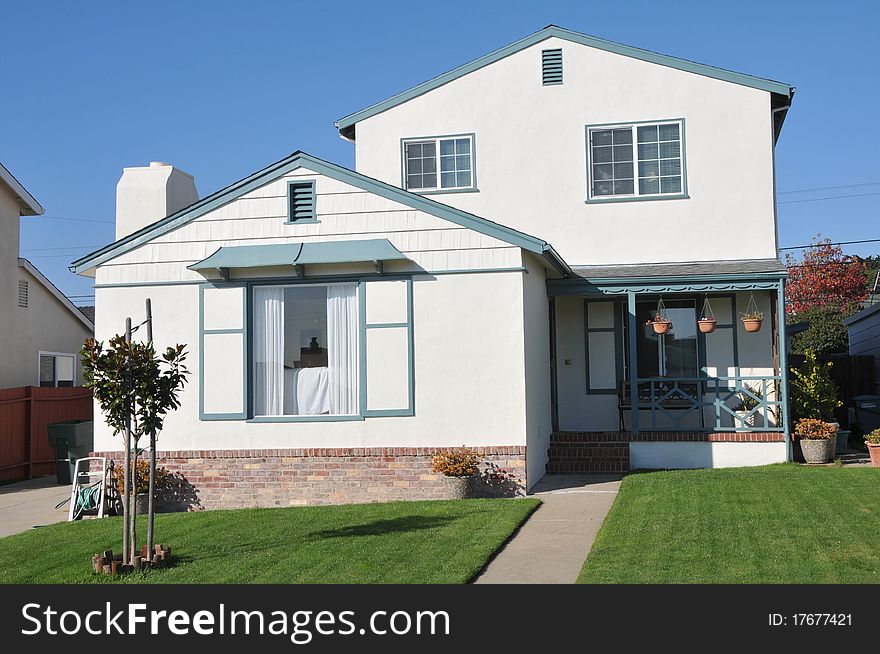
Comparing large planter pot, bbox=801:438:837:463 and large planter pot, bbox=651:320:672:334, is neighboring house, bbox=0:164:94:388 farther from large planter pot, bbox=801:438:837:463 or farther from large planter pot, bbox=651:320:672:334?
large planter pot, bbox=801:438:837:463

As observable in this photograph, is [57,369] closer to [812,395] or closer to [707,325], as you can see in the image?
[707,325]

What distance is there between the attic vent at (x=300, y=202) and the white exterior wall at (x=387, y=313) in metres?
0.10

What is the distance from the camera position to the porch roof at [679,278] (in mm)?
15086

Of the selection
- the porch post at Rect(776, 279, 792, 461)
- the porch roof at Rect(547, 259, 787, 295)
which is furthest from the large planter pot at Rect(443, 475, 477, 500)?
the porch post at Rect(776, 279, 792, 461)

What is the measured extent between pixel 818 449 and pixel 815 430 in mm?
363

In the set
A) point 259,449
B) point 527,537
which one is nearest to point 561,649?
point 527,537

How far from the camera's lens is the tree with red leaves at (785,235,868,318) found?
36312 millimetres

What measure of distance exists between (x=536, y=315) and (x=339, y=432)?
11.8 ft

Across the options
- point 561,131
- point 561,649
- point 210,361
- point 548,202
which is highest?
point 561,131

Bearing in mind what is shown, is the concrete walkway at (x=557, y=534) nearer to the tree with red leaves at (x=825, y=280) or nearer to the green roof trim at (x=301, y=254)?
the green roof trim at (x=301, y=254)

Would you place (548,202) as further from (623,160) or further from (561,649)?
(561,649)

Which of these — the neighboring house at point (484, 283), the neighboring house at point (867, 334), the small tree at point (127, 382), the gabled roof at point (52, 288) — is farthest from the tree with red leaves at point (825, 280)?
the small tree at point (127, 382)

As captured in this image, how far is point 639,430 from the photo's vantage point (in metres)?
15.9

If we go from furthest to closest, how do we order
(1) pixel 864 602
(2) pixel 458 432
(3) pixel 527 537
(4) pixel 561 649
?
(2) pixel 458 432 → (3) pixel 527 537 → (1) pixel 864 602 → (4) pixel 561 649
